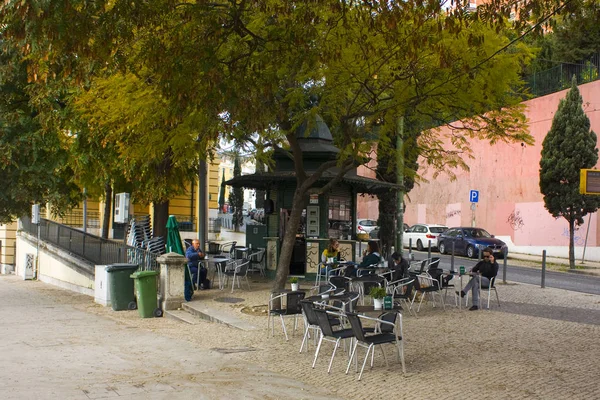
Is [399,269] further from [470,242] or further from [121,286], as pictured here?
[470,242]

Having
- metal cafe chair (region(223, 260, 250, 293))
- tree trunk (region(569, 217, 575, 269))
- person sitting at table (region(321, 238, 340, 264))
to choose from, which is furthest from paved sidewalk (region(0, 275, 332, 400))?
tree trunk (region(569, 217, 575, 269))

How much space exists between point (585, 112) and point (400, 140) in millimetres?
16464

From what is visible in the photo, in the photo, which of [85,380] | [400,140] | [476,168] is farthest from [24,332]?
[476,168]

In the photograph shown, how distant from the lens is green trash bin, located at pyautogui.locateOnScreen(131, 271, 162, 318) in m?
14.2

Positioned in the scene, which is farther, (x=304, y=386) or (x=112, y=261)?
(x=112, y=261)

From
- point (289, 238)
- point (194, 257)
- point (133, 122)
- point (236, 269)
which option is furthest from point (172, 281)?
point (133, 122)

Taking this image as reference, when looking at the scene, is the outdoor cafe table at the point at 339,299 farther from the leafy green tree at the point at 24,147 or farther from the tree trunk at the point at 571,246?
the tree trunk at the point at 571,246

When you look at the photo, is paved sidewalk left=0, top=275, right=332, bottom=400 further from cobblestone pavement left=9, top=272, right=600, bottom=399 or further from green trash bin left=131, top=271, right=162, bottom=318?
green trash bin left=131, top=271, right=162, bottom=318

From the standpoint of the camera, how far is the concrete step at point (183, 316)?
13.1m

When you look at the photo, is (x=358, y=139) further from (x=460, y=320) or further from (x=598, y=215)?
(x=598, y=215)

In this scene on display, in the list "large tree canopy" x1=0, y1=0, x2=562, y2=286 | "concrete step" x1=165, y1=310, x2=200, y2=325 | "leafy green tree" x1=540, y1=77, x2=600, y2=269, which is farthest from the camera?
"leafy green tree" x1=540, y1=77, x2=600, y2=269

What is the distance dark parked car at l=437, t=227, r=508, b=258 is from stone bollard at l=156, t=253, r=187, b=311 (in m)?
16.8

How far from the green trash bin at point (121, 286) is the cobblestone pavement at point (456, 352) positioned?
54cm

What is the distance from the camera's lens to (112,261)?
1980 centimetres
